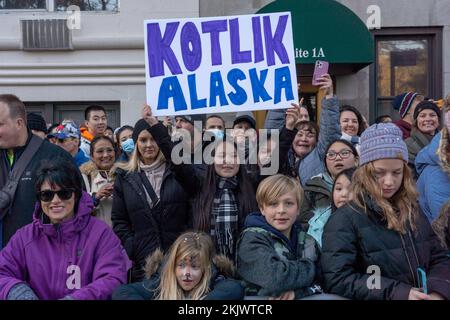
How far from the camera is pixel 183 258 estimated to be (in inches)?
151

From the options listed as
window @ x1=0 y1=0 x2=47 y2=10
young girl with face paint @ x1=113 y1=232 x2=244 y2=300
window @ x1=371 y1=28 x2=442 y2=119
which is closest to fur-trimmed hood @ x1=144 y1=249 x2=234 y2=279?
young girl with face paint @ x1=113 y1=232 x2=244 y2=300

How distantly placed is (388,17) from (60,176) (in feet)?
26.8

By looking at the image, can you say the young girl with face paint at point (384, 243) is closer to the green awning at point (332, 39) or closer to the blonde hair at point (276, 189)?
the blonde hair at point (276, 189)

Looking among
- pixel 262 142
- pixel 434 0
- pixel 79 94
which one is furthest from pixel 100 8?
pixel 262 142

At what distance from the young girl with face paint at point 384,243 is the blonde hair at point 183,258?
0.70m

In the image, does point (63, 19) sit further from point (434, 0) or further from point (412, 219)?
point (412, 219)

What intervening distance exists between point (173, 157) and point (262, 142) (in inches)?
29.1

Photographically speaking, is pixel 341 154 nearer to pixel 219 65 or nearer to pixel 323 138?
pixel 323 138

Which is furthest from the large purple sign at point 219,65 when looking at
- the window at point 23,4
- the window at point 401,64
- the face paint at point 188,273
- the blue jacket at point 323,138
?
the window at point 23,4

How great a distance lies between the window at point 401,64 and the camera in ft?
36.0

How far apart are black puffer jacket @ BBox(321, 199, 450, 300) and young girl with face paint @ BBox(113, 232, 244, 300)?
585 mm

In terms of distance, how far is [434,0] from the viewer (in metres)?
10.8

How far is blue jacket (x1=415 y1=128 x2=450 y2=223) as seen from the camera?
14.8 ft

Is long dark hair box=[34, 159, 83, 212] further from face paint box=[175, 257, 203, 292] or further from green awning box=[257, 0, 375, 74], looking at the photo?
green awning box=[257, 0, 375, 74]
